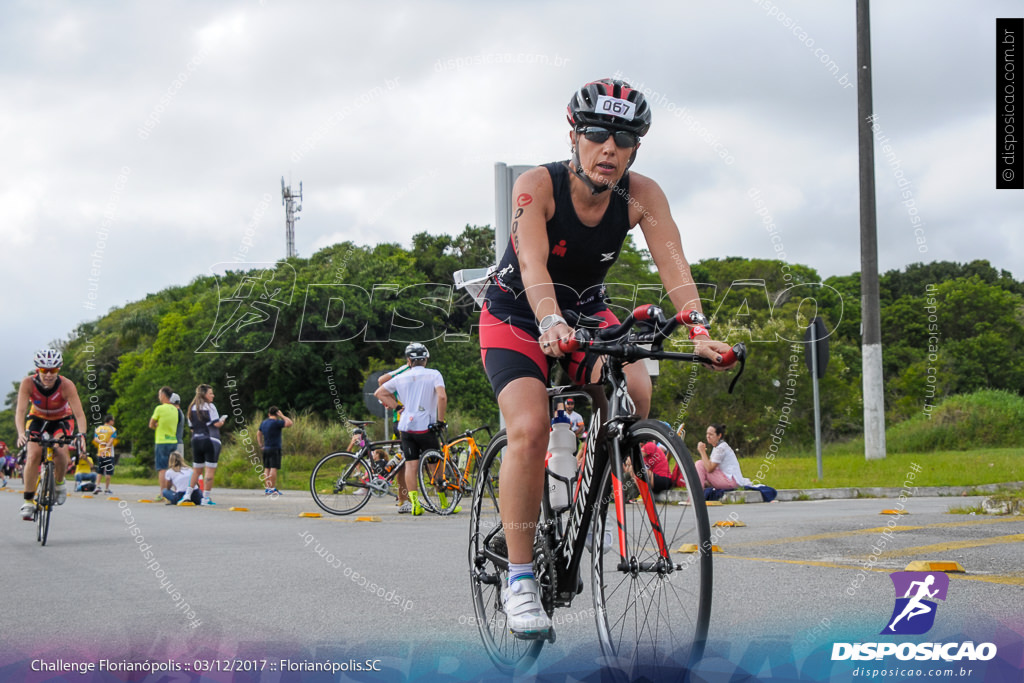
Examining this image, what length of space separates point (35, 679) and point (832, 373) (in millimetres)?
25725

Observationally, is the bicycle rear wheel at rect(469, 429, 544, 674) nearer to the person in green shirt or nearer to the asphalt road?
the asphalt road

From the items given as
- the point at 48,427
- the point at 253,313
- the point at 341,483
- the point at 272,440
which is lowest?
the point at 341,483

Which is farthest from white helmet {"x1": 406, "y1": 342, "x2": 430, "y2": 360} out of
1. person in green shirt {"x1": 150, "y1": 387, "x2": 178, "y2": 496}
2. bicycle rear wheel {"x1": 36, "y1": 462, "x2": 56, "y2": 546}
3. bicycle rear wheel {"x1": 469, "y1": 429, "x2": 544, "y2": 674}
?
bicycle rear wheel {"x1": 469, "y1": 429, "x2": 544, "y2": 674}

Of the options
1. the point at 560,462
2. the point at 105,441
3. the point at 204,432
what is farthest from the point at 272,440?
the point at 560,462

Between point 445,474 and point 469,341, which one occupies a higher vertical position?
point 469,341

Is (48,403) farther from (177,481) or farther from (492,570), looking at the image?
(492,570)

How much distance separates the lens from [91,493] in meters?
23.7

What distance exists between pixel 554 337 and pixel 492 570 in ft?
4.46

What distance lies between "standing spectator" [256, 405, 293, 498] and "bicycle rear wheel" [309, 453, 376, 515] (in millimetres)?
2914

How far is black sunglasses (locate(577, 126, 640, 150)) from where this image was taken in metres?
3.66

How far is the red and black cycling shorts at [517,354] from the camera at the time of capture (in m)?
3.74

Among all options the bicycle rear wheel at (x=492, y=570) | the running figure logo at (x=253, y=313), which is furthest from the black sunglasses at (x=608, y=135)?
the running figure logo at (x=253, y=313)

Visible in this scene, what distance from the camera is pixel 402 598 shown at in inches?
227

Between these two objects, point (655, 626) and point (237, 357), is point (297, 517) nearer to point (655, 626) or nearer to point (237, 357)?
point (655, 626)
